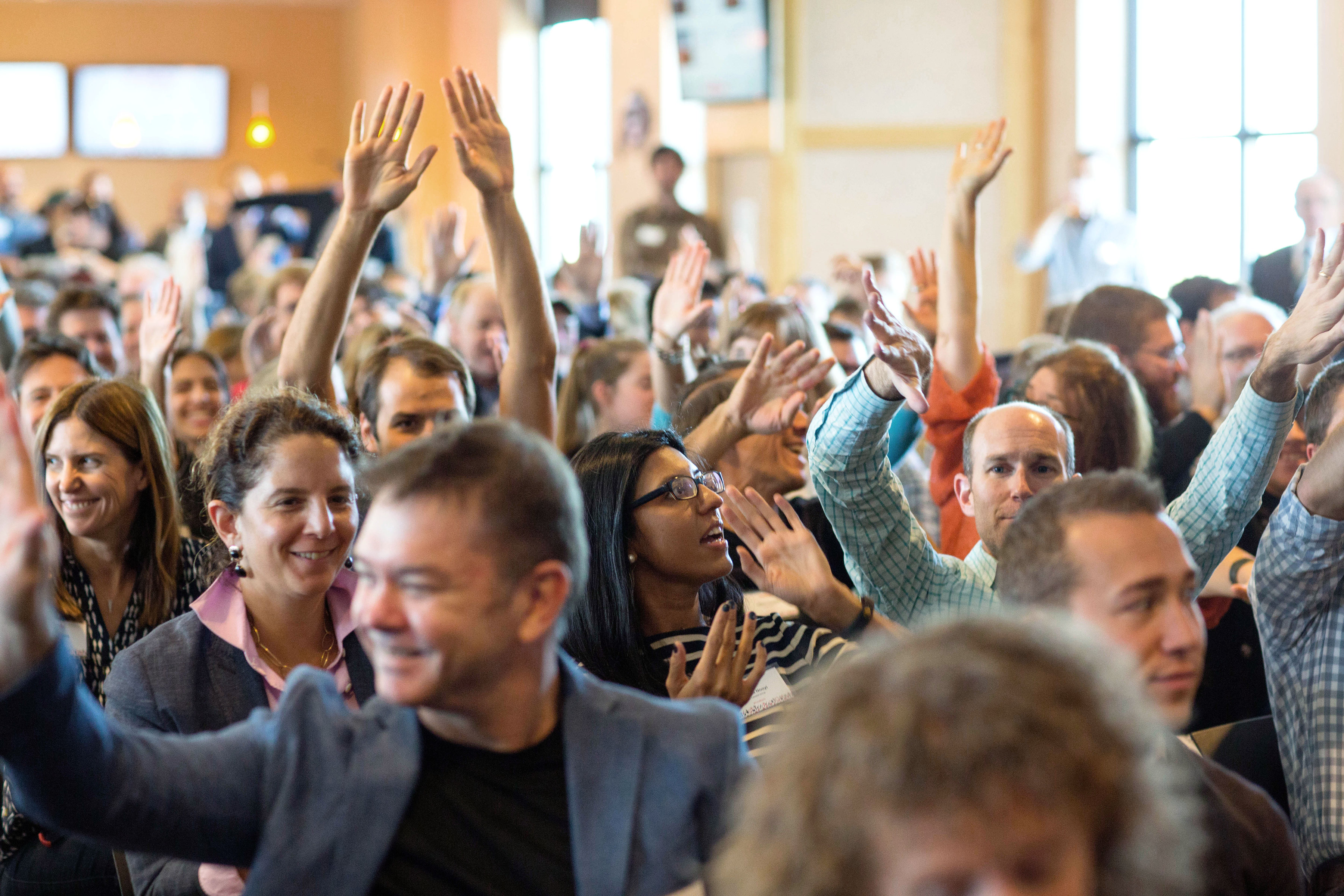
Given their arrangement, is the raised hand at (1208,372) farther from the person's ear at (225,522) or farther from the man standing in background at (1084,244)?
the man standing in background at (1084,244)

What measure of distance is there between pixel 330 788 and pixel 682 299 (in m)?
2.34

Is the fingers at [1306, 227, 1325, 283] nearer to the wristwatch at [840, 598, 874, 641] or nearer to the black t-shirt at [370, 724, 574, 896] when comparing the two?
the wristwatch at [840, 598, 874, 641]

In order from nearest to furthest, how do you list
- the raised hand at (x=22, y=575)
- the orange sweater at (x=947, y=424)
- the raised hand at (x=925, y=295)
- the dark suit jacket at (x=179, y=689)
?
the raised hand at (x=22, y=575) → the dark suit jacket at (x=179, y=689) → the orange sweater at (x=947, y=424) → the raised hand at (x=925, y=295)

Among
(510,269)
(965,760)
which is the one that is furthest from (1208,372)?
(965,760)

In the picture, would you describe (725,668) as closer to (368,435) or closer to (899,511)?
(899,511)

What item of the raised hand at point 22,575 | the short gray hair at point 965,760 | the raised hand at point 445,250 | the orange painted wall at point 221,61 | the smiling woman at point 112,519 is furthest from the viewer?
the orange painted wall at point 221,61

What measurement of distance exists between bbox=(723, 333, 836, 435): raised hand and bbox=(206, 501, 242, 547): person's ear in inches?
39.6

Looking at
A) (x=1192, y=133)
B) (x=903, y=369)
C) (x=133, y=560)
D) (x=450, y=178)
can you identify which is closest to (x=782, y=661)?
(x=903, y=369)

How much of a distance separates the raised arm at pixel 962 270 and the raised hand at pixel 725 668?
1.34 meters

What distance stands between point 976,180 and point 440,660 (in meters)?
2.37

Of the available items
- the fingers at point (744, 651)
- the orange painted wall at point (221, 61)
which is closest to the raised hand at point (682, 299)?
the fingers at point (744, 651)

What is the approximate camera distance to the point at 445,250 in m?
5.13

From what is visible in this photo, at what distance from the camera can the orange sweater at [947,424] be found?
118 inches

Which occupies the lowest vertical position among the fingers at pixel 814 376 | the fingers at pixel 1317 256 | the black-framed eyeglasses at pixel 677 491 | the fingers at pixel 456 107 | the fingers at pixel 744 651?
the fingers at pixel 744 651
